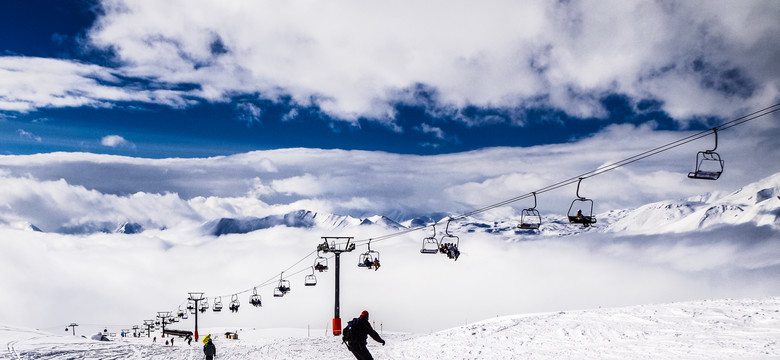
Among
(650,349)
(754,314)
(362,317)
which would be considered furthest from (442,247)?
(754,314)

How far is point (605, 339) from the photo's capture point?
25906mm

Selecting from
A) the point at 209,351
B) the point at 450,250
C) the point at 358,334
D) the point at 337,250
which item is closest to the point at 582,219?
the point at 358,334

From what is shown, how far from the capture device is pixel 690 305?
3309 cm

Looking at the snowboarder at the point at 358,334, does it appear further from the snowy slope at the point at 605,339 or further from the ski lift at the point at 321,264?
the ski lift at the point at 321,264

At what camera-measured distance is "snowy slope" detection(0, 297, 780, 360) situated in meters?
22.2

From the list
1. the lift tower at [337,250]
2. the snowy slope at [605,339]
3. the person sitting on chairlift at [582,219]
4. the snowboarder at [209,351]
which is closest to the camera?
the person sitting on chairlift at [582,219]

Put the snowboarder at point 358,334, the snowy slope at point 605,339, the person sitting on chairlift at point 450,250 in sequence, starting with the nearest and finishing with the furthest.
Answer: the snowboarder at point 358,334, the snowy slope at point 605,339, the person sitting on chairlift at point 450,250

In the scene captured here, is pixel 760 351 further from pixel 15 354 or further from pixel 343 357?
pixel 15 354

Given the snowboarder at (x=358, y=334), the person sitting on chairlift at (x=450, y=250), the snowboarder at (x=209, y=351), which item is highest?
the person sitting on chairlift at (x=450, y=250)

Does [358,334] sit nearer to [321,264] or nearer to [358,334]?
[358,334]

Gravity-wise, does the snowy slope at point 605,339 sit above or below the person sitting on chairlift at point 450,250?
below

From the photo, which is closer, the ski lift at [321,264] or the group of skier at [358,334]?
the group of skier at [358,334]

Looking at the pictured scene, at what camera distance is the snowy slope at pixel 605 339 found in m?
22.2

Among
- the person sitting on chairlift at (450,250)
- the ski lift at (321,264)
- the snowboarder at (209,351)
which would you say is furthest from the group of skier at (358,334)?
the ski lift at (321,264)
